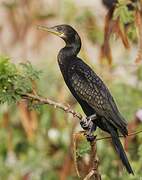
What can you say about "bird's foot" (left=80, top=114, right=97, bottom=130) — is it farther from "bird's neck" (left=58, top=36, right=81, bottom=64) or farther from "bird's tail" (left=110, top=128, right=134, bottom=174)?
"bird's neck" (left=58, top=36, right=81, bottom=64)

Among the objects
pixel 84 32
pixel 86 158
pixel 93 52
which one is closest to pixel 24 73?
pixel 86 158

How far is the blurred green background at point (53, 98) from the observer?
247 inches

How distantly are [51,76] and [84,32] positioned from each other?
432mm

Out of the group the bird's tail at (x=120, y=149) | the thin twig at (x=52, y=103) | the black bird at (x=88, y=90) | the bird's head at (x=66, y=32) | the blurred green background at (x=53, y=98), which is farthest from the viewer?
the blurred green background at (x=53, y=98)

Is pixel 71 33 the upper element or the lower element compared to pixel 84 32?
lower

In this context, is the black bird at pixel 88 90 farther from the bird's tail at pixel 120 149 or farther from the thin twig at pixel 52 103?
the thin twig at pixel 52 103

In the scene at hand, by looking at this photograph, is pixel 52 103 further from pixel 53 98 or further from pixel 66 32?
pixel 53 98

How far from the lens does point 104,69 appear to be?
661cm

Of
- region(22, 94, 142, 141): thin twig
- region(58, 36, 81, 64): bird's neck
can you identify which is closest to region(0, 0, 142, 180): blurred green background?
region(58, 36, 81, 64): bird's neck

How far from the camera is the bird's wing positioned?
13.4 feet

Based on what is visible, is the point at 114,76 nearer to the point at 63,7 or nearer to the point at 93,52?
the point at 63,7

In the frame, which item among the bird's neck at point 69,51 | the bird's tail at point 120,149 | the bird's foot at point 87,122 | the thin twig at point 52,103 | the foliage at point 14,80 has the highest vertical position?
the bird's neck at point 69,51

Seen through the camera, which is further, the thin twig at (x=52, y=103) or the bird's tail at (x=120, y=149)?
the bird's tail at (x=120, y=149)

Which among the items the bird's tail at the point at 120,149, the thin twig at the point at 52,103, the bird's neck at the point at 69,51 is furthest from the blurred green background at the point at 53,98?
the thin twig at the point at 52,103
